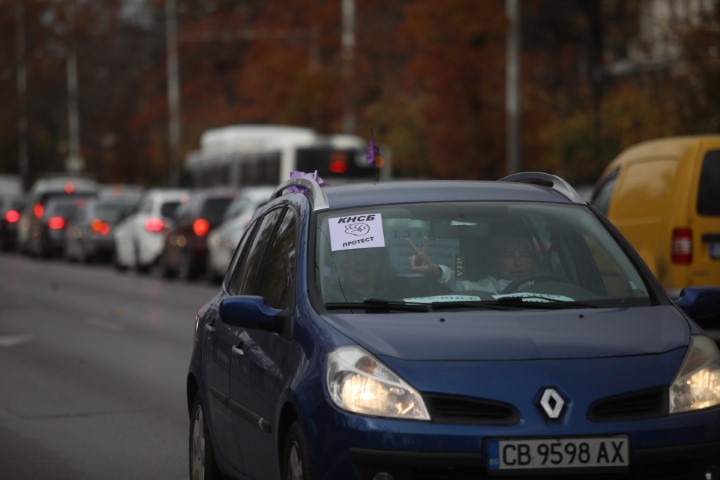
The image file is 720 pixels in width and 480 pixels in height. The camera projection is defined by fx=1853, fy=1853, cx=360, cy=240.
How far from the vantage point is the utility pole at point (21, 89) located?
92250 mm

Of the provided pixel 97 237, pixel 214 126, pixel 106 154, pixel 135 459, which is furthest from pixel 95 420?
pixel 106 154

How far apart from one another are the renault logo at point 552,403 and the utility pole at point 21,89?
87.6 meters

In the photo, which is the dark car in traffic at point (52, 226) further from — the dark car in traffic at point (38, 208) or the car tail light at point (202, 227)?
the car tail light at point (202, 227)

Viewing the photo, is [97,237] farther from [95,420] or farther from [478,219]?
[478,219]

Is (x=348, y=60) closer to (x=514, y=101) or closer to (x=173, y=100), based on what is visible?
(x=514, y=101)

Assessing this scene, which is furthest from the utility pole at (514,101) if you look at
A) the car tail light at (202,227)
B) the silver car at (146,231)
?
the silver car at (146,231)

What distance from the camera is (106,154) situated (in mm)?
87812

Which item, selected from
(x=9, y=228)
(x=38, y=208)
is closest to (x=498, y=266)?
(x=38, y=208)

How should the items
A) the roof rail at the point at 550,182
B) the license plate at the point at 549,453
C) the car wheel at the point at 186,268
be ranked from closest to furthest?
the license plate at the point at 549,453 < the roof rail at the point at 550,182 < the car wheel at the point at 186,268

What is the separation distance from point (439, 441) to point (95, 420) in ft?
21.0

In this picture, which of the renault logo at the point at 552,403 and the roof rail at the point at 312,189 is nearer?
the renault logo at the point at 552,403

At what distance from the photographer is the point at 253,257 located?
7945 mm

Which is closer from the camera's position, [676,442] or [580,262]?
[676,442]

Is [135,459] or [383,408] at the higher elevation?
[383,408]
